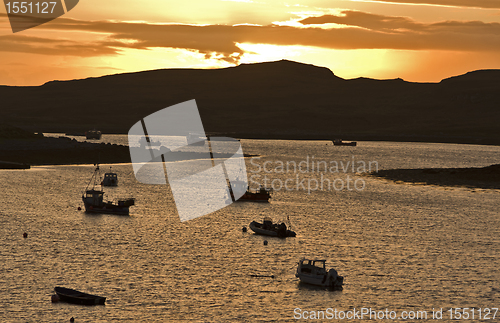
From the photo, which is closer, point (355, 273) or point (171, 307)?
point (171, 307)

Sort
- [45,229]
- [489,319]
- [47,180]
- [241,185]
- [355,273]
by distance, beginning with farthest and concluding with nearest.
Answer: [47,180] < [241,185] < [45,229] < [355,273] < [489,319]

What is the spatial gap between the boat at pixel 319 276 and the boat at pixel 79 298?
1517 cm

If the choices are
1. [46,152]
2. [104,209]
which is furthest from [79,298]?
[46,152]

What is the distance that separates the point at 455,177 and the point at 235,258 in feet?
272

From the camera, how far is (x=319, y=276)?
4394cm

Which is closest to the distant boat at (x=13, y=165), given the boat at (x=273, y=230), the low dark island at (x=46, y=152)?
the low dark island at (x=46, y=152)

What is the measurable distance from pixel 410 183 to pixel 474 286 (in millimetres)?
74041

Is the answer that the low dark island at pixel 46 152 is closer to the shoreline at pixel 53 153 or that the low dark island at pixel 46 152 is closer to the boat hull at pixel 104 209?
the shoreline at pixel 53 153

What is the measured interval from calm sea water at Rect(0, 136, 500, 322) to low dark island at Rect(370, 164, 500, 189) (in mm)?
25651

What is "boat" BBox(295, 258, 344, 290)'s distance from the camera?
43625 millimetres

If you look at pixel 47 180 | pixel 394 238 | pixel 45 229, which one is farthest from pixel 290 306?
pixel 47 180

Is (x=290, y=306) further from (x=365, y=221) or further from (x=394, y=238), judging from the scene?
(x=365, y=221)

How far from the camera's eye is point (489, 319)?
37.8 meters

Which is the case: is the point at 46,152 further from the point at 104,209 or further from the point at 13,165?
the point at 104,209
